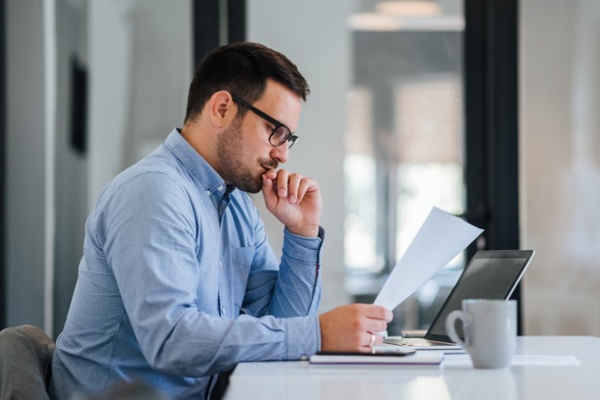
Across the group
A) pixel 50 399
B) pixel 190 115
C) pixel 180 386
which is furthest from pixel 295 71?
pixel 50 399

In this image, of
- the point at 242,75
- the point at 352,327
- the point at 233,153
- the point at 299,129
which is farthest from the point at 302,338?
the point at 299,129

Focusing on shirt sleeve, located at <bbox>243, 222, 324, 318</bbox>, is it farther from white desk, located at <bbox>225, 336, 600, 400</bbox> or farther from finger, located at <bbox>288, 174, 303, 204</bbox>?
white desk, located at <bbox>225, 336, 600, 400</bbox>

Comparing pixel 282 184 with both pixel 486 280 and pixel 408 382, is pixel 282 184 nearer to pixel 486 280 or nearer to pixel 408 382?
pixel 486 280

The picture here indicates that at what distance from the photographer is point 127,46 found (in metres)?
3.85

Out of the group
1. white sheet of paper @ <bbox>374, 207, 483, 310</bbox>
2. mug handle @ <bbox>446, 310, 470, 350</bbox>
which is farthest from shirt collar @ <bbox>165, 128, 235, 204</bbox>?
mug handle @ <bbox>446, 310, 470, 350</bbox>

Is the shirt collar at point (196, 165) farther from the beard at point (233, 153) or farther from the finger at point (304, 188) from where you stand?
the finger at point (304, 188)

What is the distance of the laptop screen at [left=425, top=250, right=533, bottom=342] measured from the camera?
5.58ft

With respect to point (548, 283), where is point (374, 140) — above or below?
above

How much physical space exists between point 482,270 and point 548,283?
6.90 ft

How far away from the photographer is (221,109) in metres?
1.95

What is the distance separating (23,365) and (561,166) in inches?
110

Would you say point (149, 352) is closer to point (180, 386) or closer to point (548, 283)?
point (180, 386)

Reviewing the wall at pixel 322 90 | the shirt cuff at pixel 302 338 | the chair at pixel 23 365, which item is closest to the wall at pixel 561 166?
the wall at pixel 322 90

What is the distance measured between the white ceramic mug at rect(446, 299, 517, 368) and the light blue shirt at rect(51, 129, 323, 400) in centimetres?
27
